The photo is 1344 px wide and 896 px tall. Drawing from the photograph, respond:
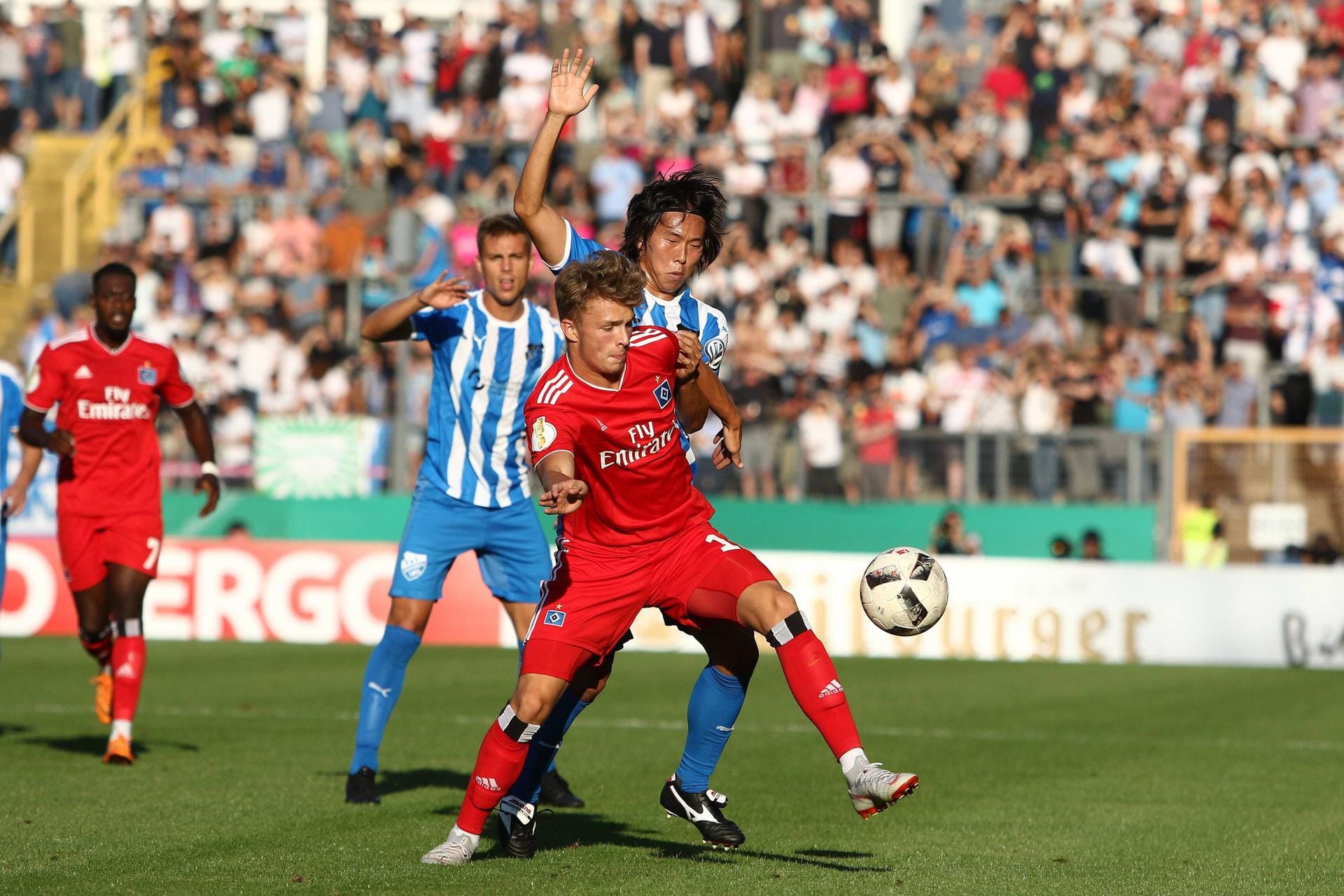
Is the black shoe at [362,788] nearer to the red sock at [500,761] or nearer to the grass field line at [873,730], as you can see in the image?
the red sock at [500,761]

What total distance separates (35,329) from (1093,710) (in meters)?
14.3

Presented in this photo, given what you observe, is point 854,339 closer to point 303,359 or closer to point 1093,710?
point 303,359

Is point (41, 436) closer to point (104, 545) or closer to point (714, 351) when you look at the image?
point (104, 545)

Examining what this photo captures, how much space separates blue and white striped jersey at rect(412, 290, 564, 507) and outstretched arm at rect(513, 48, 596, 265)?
1242mm

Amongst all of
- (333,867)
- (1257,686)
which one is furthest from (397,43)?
(333,867)

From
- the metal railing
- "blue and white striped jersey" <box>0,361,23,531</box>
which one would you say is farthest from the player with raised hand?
the metal railing

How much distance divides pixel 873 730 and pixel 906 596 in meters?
4.85

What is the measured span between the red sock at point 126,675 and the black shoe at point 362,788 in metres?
1.77

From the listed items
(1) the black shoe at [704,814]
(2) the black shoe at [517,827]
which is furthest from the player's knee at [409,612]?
(1) the black shoe at [704,814]

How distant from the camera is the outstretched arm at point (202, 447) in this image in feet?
34.1

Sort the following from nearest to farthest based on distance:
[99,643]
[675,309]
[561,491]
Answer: [561,491]
[675,309]
[99,643]

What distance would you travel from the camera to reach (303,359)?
70.2 ft

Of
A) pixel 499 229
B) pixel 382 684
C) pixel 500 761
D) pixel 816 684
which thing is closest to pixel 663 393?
pixel 816 684

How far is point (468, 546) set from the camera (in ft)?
29.2
